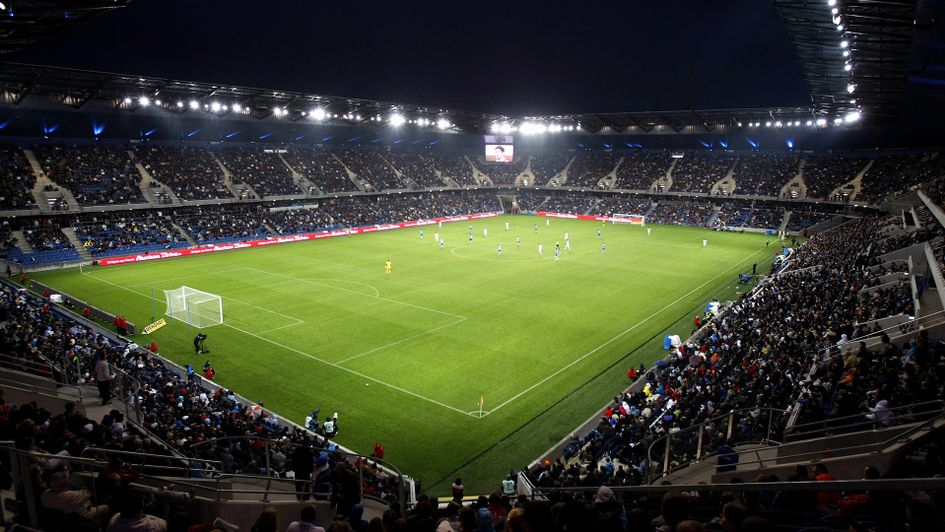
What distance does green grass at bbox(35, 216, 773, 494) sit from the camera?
1986 centimetres

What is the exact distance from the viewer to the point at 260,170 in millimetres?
70812

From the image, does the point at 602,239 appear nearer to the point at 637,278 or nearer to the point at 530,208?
the point at 637,278

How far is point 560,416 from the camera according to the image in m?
20.6

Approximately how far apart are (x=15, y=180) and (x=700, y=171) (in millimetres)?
83317

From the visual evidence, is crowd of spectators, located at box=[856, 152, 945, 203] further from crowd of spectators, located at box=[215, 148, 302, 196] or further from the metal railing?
crowd of spectators, located at box=[215, 148, 302, 196]

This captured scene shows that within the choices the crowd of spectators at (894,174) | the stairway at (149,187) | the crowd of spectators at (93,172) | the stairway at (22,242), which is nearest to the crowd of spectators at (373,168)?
the stairway at (149,187)

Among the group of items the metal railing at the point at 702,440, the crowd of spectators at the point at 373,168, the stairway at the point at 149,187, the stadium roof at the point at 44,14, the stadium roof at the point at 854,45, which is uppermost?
the stadium roof at the point at 854,45

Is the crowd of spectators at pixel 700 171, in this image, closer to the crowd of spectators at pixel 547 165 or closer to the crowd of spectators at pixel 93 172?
the crowd of spectators at pixel 547 165

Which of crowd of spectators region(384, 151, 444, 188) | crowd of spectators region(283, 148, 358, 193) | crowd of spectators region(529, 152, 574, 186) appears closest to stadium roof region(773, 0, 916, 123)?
crowd of spectators region(283, 148, 358, 193)

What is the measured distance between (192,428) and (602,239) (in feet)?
173

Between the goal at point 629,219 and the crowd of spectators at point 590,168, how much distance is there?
12909 mm

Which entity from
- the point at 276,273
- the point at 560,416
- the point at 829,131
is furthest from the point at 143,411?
the point at 829,131

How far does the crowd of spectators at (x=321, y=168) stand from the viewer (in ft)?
247

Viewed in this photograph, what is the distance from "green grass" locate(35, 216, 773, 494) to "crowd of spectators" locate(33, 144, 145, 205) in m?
12.3
